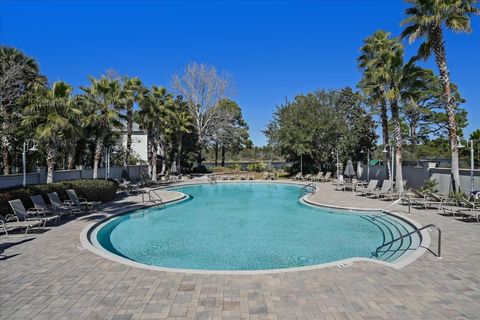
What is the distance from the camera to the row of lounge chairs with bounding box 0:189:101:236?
9.68m

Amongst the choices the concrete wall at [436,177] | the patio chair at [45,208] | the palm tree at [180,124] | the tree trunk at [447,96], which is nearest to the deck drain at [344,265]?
the patio chair at [45,208]

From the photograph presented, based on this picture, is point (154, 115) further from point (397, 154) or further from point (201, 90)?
point (397, 154)

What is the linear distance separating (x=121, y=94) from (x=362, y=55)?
16866 mm

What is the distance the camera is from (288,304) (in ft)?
15.6

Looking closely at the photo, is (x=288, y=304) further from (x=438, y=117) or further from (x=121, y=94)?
(x=438, y=117)

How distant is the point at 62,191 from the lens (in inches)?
555

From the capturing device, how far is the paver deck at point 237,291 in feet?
14.8

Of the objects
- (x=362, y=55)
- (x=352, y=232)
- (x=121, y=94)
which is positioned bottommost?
(x=352, y=232)

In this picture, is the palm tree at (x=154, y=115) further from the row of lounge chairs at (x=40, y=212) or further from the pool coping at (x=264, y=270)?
the pool coping at (x=264, y=270)

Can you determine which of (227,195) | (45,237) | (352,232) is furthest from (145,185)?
(352,232)

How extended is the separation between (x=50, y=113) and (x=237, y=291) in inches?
511

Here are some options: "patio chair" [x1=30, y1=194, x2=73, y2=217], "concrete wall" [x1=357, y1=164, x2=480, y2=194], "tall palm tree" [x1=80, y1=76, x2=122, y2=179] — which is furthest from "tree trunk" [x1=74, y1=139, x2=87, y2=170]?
"concrete wall" [x1=357, y1=164, x2=480, y2=194]

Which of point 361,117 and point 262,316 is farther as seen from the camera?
point 361,117

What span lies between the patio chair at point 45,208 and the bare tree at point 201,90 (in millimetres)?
26016
